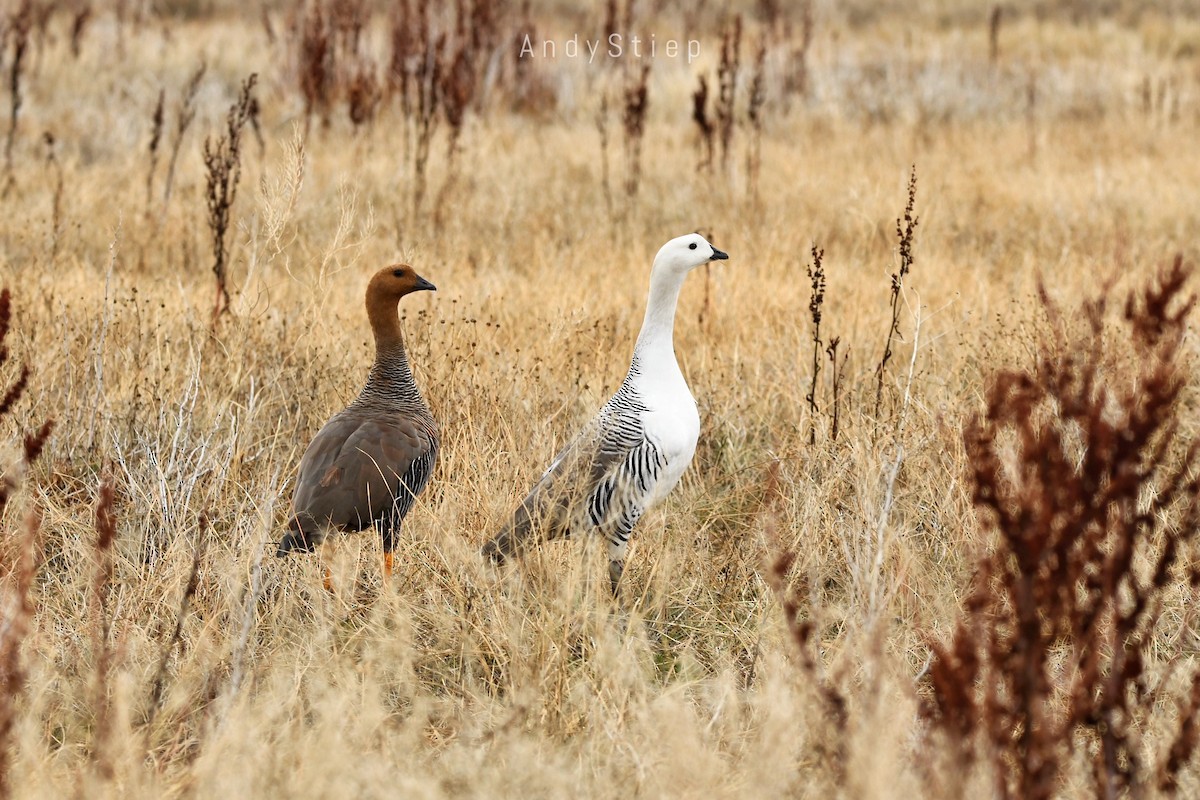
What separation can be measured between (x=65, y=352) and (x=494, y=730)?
234 cm

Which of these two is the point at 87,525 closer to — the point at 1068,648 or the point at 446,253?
the point at 1068,648

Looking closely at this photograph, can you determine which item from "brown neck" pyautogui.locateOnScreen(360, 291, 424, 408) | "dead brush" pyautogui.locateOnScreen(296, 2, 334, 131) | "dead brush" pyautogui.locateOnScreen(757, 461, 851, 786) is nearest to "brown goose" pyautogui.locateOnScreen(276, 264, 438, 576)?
"brown neck" pyautogui.locateOnScreen(360, 291, 424, 408)

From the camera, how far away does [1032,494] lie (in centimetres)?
180

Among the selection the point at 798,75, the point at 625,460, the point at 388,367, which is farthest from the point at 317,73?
the point at 625,460

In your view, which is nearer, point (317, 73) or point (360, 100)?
point (360, 100)

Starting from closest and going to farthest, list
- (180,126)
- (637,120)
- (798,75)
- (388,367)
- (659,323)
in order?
1. (659,323)
2. (388,367)
3. (180,126)
4. (637,120)
5. (798,75)

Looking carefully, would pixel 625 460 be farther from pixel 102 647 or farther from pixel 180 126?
pixel 180 126

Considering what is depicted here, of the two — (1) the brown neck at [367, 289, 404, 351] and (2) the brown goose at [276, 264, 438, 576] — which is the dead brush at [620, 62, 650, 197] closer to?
(1) the brown neck at [367, 289, 404, 351]

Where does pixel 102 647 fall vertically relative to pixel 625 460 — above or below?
below

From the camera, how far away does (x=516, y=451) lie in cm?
360

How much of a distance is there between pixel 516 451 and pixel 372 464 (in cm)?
61

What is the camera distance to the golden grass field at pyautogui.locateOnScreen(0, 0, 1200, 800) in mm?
2289

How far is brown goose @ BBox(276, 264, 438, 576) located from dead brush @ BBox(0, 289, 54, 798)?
0.64 meters

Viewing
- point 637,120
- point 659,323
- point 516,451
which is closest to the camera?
point 659,323
